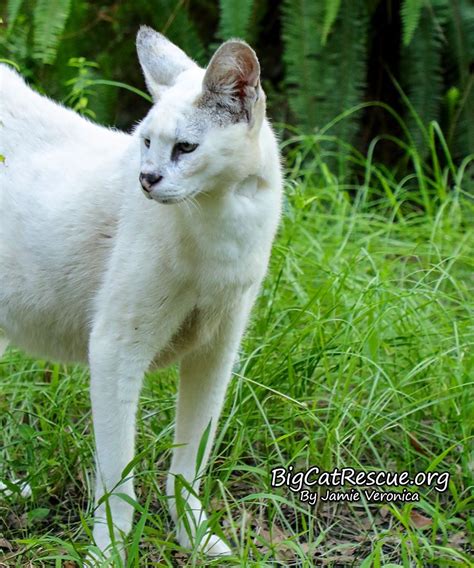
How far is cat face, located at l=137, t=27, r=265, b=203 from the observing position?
7.23 feet

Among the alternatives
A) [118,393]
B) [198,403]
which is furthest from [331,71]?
[118,393]

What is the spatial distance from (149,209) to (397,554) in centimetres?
118

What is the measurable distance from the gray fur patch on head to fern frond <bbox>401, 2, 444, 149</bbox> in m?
2.53

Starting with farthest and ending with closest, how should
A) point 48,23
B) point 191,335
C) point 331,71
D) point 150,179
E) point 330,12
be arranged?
point 331,71
point 330,12
point 48,23
point 191,335
point 150,179

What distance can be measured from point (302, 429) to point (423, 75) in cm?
240

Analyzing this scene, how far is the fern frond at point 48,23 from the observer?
4031 mm

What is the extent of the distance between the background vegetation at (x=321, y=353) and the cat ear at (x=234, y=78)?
94 cm

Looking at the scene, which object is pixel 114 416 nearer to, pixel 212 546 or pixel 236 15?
pixel 212 546

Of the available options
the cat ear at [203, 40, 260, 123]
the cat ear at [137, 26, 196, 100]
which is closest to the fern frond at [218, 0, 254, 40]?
the cat ear at [137, 26, 196, 100]

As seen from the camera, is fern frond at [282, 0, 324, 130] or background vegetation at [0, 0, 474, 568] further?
fern frond at [282, 0, 324, 130]

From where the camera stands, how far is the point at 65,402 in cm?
316

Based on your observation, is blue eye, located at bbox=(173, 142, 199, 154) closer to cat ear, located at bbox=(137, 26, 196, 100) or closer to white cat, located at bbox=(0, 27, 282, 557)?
white cat, located at bbox=(0, 27, 282, 557)

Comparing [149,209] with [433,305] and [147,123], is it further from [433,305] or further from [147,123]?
[433,305]

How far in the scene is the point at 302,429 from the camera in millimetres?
2953
